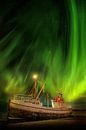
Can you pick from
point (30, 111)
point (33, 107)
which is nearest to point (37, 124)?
point (30, 111)

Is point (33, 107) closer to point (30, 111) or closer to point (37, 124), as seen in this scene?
point (30, 111)

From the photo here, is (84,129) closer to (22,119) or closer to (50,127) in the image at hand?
(50,127)

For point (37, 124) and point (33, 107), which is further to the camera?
point (33, 107)

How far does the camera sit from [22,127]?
1284 centimetres

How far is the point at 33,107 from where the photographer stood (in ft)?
50.3

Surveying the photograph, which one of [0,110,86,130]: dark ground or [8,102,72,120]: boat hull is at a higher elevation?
[8,102,72,120]: boat hull

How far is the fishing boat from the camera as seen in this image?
14.8m

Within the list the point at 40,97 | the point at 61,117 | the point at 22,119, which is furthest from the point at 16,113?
the point at 61,117

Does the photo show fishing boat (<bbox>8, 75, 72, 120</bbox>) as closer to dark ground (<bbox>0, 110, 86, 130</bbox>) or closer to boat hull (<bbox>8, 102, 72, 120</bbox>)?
boat hull (<bbox>8, 102, 72, 120</bbox>)

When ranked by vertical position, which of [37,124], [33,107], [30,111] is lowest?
[37,124]

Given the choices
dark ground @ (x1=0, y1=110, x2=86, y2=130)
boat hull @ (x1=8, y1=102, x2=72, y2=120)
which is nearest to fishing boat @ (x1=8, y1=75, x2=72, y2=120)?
boat hull @ (x1=8, y1=102, x2=72, y2=120)

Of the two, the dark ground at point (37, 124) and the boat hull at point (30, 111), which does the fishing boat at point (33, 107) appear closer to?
the boat hull at point (30, 111)

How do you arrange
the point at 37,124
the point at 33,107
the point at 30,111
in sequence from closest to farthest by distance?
the point at 37,124, the point at 30,111, the point at 33,107

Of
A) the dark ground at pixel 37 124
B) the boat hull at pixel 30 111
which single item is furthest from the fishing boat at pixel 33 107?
the dark ground at pixel 37 124
